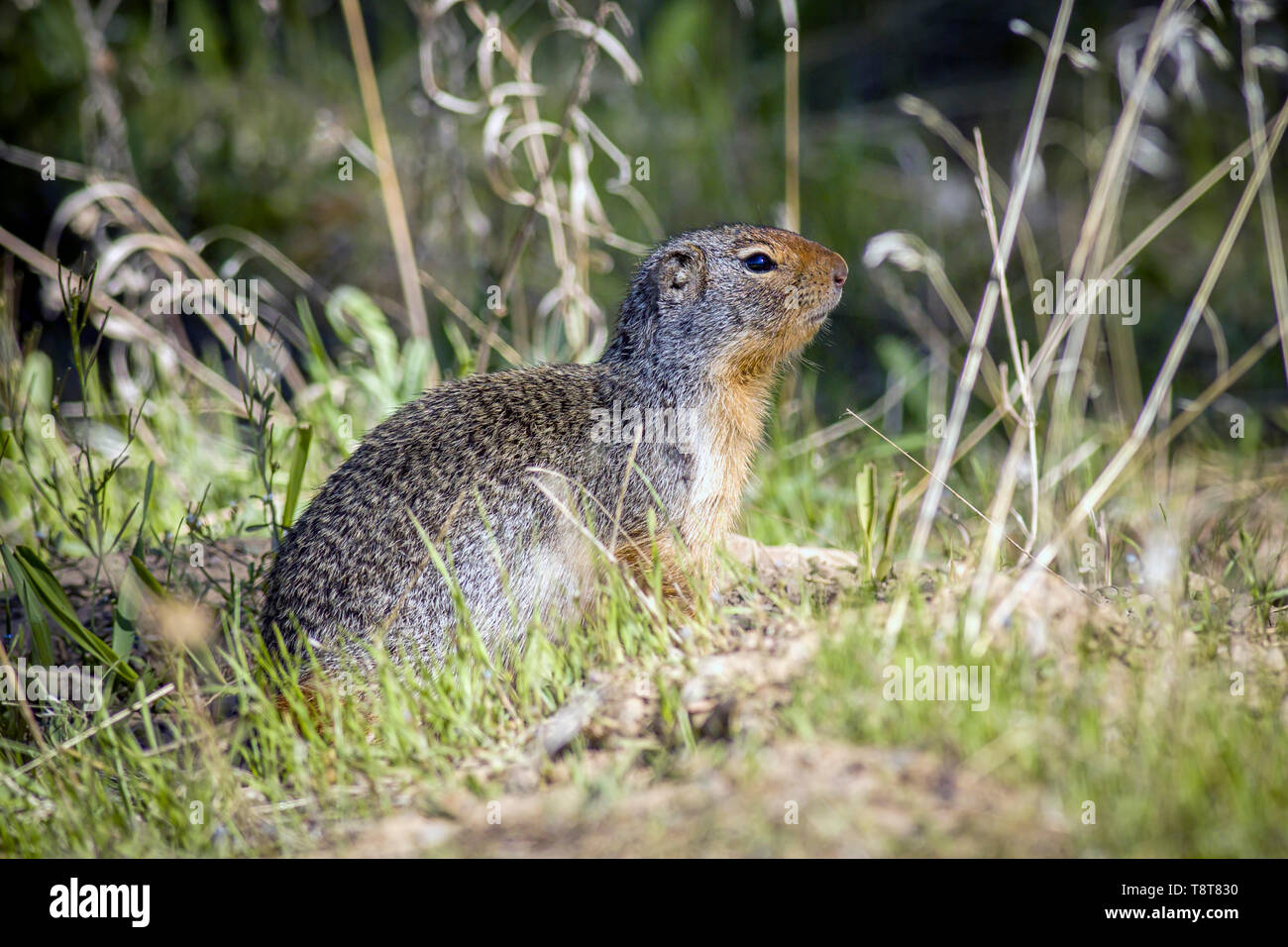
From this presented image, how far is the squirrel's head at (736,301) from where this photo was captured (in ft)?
15.0

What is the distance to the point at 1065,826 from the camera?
238 cm

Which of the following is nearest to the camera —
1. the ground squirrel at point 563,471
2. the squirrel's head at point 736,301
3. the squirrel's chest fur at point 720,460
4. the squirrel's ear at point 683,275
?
the ground squirrel at point 563,471


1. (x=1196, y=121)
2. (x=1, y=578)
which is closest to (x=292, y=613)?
(x=1, y=578)

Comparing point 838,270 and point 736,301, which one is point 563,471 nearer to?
point 736,301

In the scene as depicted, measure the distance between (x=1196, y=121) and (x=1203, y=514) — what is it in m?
5.15

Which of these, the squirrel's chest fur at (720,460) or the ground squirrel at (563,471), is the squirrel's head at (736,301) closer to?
the ground squirrel at (563,471)

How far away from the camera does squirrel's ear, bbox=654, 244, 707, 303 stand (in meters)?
4.68

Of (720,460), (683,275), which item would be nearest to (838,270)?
Answer: (683,275)

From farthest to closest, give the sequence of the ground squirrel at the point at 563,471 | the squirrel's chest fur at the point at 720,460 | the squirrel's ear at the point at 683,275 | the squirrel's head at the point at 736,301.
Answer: the squirrel's ear at the point at 683,275, the squirrel's head at the point at 736,301, the squirrel's chest fur at the point at 720,460, the ground squirrel at the point at 563,471

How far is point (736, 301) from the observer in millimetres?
4598

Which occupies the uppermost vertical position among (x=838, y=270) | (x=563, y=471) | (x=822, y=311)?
(x=838, y=270)

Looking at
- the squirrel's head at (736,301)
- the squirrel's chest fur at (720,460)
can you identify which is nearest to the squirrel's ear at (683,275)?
the squirrel's head at (736,301)

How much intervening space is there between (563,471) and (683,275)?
982mm

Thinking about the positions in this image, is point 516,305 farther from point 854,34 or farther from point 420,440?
point 854,34
